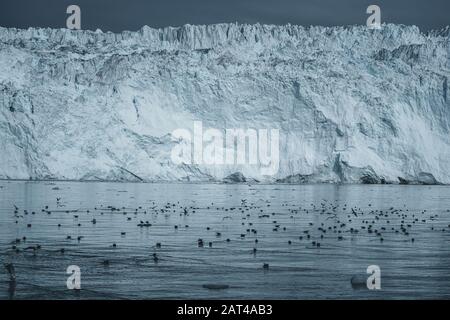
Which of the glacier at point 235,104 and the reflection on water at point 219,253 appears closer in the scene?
the reflection on water at point 219,253

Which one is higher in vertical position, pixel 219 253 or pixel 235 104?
pixel 235 104

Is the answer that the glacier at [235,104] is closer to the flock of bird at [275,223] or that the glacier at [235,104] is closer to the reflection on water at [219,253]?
the flock of bird at [275,223]

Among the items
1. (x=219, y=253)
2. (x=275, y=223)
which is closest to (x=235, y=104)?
(x=275, y=223)

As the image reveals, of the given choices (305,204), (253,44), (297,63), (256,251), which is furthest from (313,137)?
(256,251)

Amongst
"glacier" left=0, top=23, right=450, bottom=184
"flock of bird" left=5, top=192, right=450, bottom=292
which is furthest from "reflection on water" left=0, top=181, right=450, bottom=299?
"glacier" left=0, top=23, right=450, bottom=184

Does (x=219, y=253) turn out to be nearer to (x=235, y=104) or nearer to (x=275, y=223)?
(x=275, y=223)

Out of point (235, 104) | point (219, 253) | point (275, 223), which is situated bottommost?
point (219, 253)

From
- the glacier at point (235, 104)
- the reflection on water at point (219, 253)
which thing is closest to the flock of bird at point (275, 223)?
the reflection on water at point (219, 253)
